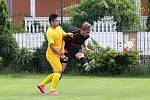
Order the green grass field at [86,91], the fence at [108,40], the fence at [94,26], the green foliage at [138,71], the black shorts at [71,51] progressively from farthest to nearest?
the fence at [94,26] < the fence at [108,40] < the green foliage at [138,71] < the black shorts at [71,51] < the green grass field at [86,91]

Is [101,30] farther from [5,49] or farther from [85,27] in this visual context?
[85,27]

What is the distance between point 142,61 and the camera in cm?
2277

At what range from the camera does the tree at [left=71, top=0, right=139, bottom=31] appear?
92.8 ft

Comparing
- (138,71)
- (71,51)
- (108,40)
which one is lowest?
(138,71)

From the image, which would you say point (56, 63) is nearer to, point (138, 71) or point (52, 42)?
point (52, 42)

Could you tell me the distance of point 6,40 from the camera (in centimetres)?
2277

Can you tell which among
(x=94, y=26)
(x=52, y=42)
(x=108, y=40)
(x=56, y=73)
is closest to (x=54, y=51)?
(x=52, y=42)

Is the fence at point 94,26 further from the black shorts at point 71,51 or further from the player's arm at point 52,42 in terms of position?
the player's arm at point 52,42

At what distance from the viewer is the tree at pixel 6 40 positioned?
22766 mm

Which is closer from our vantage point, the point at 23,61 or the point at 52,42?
the point at 52,42

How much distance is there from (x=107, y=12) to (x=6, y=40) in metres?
7.46

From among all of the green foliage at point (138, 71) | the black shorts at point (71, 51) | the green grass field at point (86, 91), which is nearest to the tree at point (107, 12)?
the green foliage at point (138, 71)

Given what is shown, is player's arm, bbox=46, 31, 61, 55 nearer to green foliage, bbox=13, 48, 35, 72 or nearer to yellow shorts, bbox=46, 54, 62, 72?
yellow shorts, bbox=46, 54, 62, 72

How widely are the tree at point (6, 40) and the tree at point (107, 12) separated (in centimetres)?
566
